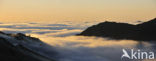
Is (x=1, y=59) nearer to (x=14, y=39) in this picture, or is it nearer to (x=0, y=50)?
(x=0, y=50)

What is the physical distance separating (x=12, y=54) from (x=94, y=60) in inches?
4148

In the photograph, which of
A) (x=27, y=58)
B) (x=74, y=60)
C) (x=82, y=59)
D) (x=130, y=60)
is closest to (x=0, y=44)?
(x=27, y=58)

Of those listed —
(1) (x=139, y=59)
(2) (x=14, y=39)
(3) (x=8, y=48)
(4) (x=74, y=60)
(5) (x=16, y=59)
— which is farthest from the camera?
(1) (x=139, y=59)

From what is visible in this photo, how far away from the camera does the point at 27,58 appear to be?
11094 centimetres

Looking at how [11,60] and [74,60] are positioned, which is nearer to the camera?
[11,60]

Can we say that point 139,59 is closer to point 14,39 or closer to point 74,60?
point 74,60

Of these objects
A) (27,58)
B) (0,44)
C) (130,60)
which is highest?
(0,44)

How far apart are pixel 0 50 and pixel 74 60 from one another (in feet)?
287

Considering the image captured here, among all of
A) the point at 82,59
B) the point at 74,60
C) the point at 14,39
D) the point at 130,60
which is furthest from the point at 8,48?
the point at 130,60

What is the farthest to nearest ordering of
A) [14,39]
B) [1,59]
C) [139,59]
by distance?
1. [139,59]
2. [14,39]
3. [1,59]

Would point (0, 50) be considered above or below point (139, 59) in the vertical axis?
above

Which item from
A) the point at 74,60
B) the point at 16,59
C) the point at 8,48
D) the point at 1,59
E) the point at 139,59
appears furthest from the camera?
the point at 139,59

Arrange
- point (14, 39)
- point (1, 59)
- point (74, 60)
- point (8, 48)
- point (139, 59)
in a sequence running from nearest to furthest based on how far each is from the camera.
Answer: point (1, 59) → point (8, 48) → point (14, 39) → point (74, 60) → point (139, 59)

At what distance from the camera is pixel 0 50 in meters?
104
